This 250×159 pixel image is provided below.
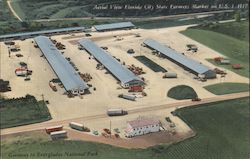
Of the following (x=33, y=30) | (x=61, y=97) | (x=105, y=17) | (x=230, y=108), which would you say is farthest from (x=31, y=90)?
(x=105, y=17)

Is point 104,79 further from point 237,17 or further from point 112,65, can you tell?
point 237,17

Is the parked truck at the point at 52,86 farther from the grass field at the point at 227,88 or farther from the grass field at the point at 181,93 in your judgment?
the grass field at the point at 227,88

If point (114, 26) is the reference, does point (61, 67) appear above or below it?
below

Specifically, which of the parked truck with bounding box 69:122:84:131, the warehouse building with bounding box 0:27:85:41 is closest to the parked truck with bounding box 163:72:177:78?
the parked truck with bounding box 69:122:84:131

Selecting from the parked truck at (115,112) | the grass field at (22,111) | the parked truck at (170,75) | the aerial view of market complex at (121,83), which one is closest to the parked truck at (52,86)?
the aerial view of market complex at (121,83)

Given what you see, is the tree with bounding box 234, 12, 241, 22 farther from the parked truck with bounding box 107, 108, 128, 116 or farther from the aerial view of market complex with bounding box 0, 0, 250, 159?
the parked truck with bounding box 107, 108, 128, 116

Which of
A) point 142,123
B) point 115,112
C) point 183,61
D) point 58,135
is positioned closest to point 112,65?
point 183,61
